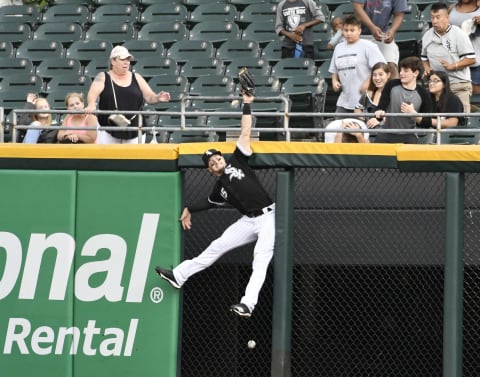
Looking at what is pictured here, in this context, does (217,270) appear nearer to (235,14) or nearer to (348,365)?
(348,365)

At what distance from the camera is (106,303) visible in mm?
11375

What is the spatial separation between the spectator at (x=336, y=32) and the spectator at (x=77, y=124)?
3224 mm

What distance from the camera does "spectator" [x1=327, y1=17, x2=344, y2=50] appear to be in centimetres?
1406

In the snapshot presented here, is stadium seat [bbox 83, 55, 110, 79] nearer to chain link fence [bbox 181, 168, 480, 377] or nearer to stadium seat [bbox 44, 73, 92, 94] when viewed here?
stadium seat [bbox 44, 73, 92, 94]

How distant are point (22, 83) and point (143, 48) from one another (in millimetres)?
1503

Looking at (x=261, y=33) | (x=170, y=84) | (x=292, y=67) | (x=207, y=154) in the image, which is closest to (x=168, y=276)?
(x=207, y=154)

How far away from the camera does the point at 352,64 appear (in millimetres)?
12797

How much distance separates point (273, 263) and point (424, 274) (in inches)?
56.1

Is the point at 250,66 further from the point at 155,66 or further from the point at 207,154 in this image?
the point at 207,154

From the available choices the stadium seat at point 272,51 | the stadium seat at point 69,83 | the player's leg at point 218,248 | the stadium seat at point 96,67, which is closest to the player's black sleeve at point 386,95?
the player's leg at point 218,248

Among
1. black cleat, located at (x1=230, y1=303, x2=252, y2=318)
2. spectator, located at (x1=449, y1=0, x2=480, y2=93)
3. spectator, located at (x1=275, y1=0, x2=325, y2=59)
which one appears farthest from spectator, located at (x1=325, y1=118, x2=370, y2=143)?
spectator, located at (x1=275, y1=0, x2=325, y2=59)

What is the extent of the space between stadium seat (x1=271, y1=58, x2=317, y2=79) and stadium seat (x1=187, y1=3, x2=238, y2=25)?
177cm

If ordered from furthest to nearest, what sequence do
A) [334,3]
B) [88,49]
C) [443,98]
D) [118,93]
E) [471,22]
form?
[334,3] < [88,49] < [471,22] < [118,93] < [443,98]

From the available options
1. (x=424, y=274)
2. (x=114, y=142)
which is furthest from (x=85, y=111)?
(x=424, y=274)
